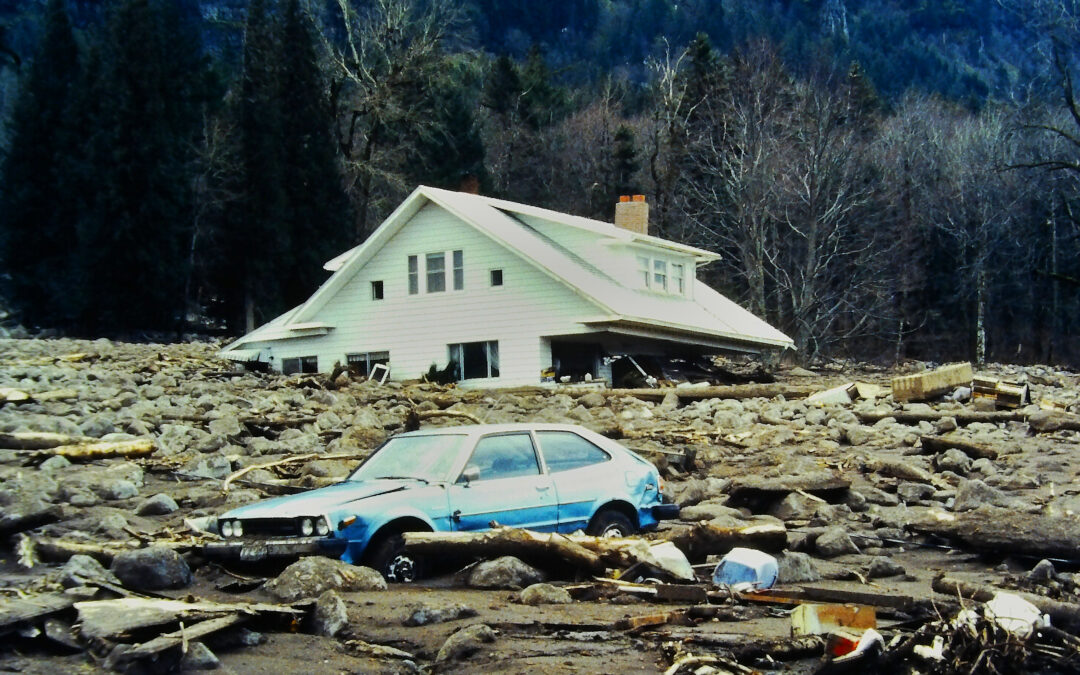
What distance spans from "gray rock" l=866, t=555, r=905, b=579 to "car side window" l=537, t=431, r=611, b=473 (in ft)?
8.45

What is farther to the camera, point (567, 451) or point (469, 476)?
point (567, 451)

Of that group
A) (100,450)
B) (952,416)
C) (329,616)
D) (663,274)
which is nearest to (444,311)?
(663,274)

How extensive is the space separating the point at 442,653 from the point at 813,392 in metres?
23.2

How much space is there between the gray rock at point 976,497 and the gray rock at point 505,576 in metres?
6.27

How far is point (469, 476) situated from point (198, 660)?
3.90m

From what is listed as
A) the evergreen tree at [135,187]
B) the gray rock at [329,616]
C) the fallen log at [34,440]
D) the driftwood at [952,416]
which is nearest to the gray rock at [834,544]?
the gray rock at [329,616]

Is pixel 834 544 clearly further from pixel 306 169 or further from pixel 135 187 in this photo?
pixel 306 169

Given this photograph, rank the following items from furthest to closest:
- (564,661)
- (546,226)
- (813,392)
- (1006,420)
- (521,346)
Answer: (546,226) < (521,346) < (813,392) < (1006,420) < (564,661)

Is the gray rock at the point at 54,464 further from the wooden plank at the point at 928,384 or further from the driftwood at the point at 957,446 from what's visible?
the wooden plank at the point at 928,384

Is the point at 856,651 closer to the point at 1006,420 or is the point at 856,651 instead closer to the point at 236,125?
the point at 1006,420

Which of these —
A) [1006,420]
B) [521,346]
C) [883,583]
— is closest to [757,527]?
[883,583]

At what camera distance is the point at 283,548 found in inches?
376

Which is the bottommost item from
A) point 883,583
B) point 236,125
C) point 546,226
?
point 883,583

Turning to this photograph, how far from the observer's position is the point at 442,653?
7.36m
